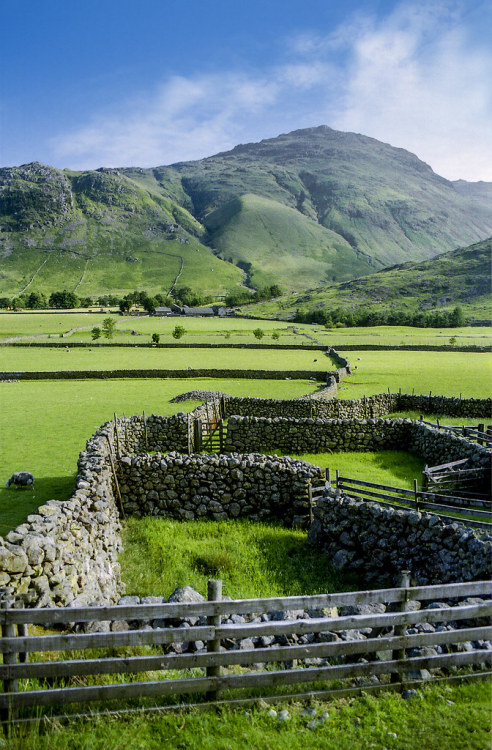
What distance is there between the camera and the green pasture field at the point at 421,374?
138 feet

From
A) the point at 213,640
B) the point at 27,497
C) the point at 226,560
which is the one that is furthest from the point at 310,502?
the point at 27,497

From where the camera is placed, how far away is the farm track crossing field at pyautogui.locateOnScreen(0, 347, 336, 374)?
199ft

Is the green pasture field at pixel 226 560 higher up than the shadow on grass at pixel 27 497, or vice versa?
the shadow on grass at pixel 27 497

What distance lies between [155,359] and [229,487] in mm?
55586

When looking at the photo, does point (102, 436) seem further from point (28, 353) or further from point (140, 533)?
point (28, 353)

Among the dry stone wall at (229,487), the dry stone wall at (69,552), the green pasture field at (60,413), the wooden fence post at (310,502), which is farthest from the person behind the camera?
the green pasture field at (60,413)

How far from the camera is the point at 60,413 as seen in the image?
32.8m

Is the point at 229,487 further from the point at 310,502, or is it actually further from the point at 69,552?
the point at 69,552

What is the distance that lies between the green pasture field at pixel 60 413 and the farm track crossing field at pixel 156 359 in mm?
10147

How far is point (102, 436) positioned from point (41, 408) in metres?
20.1

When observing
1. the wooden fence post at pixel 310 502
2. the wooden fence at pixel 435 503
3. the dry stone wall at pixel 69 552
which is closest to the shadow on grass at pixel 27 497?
the dry stone wall at pixel 69 552

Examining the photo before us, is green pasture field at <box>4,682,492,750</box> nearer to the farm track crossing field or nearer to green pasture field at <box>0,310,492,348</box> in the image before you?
the farm track crossing field

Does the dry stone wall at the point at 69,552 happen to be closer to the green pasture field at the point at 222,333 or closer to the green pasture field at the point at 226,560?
the green pasture field at the point at 226,560

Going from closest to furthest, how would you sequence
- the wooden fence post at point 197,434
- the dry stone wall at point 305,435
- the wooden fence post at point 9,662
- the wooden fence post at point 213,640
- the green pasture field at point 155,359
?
the wooden fence post at point 9,662 → the wooden fence post at point 213,640 → the wooden fence post at point 197,434 → the dry stone wall at point 305,435 → the green pasture field at point 155,359
